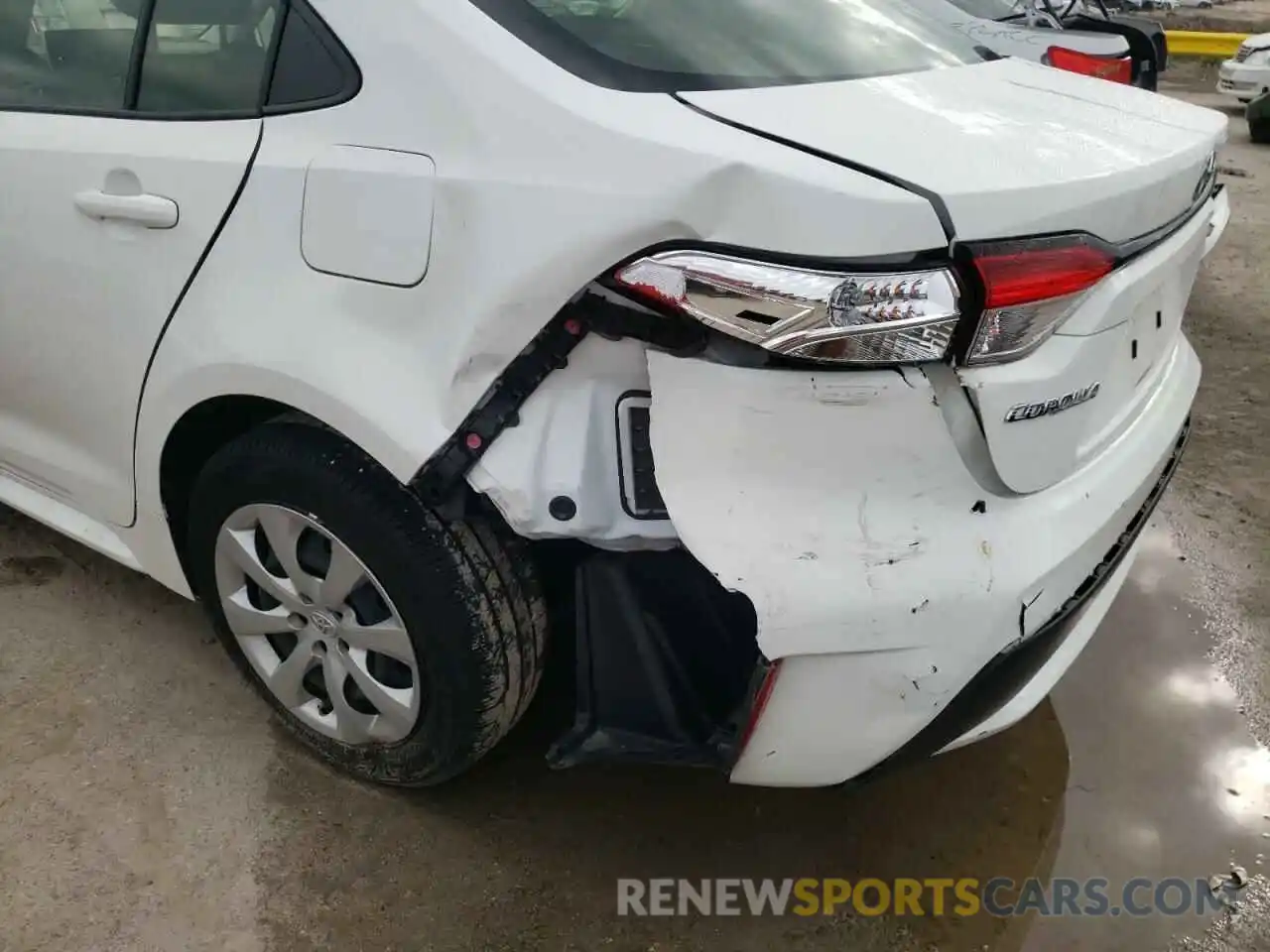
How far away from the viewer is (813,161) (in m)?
1.28

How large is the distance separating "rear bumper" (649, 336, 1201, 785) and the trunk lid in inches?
10.2

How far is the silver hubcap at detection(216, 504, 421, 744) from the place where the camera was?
69.3 inches

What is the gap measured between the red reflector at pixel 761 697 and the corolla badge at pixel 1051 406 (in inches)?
18.1

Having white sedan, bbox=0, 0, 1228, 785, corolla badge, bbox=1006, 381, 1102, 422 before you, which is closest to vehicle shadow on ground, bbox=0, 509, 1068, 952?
white sedan, bbox=0, 0, 1228, 785

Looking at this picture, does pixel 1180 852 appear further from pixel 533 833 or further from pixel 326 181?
pixel 326 181

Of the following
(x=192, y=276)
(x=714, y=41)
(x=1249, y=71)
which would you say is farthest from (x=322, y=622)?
(x=1249, y=71)

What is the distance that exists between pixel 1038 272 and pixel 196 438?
1505mm

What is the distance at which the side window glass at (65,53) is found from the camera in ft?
6.28

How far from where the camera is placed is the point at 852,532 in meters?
1.34

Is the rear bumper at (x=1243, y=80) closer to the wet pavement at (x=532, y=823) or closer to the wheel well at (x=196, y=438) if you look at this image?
the wet pavement at (x=532, y=823)

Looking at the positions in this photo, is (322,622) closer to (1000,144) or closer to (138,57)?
(138,57)

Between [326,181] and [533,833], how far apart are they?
1257 millimetres

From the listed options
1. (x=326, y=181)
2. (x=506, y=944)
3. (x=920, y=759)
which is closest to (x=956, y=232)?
(x=920, y=759)

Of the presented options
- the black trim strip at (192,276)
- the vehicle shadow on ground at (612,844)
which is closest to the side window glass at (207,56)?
the black trim strip at (192,276)
